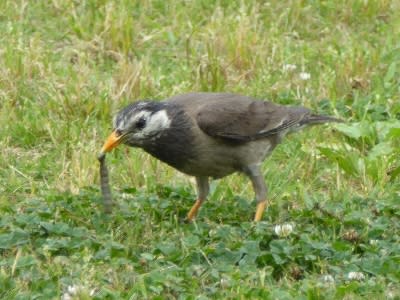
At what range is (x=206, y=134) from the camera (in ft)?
28.3

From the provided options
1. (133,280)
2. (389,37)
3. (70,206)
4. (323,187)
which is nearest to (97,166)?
(70,206)

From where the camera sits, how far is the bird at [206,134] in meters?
8.30

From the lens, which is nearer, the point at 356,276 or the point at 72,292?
the point at 72,292

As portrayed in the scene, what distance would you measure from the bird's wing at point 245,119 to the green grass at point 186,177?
463mm

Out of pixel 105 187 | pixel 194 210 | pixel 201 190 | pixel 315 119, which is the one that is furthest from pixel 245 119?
pixel 105 187

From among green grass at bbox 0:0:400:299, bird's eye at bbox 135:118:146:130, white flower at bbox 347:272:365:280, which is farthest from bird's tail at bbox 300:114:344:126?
white flower at bbox 347:272:365:280

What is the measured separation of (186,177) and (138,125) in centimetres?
145

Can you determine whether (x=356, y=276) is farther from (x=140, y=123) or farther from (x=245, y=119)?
(x=245, y=119)

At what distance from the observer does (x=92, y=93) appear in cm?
1046

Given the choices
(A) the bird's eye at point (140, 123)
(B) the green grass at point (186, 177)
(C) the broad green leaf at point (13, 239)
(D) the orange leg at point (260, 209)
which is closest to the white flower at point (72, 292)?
(B) the green grass at point (186, 177)

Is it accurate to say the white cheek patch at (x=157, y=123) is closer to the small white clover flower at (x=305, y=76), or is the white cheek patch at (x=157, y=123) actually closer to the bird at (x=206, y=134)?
the bird at (x=206, y=134)

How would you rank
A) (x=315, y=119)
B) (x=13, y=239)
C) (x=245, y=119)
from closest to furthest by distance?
(x=13, y=239), (x=245, y=119), (x=315, y=119)

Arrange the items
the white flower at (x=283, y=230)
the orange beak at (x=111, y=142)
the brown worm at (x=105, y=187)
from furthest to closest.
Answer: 1. the brown worm at (x=105, y=187)
2. the orange beak at (x=111, y=142)
3. the white flower at (x=283, y=230)

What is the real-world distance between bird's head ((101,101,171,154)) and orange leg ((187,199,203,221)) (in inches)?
23.3
